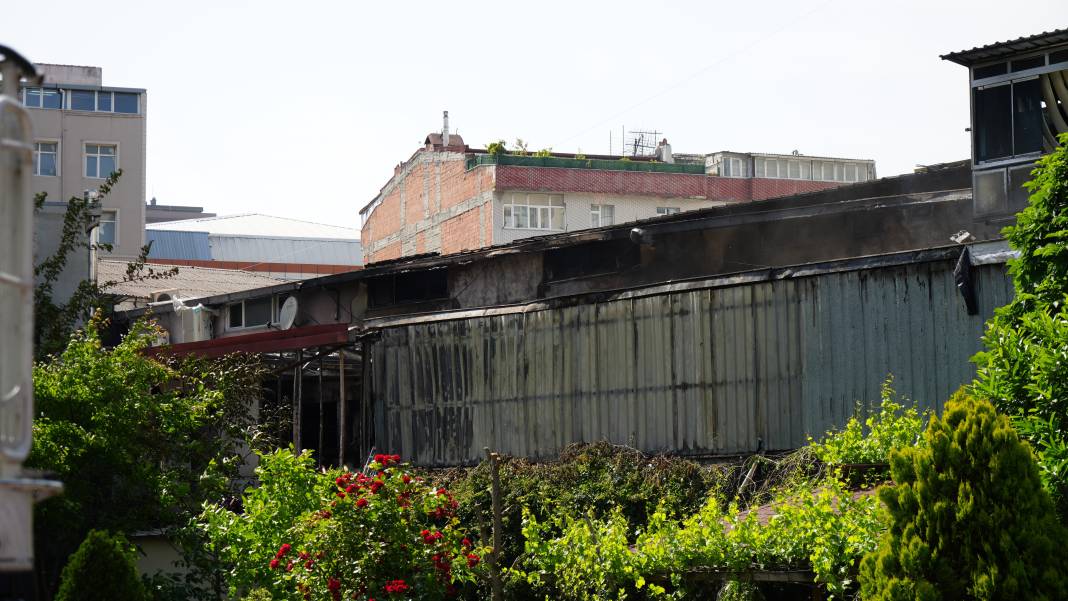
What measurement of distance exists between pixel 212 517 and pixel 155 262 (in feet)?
125

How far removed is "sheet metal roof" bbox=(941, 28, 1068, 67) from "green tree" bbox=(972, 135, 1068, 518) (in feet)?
21.5

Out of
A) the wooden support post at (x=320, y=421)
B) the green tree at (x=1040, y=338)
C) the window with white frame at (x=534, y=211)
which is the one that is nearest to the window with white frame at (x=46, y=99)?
the window with white frame at (x=534, y=211)

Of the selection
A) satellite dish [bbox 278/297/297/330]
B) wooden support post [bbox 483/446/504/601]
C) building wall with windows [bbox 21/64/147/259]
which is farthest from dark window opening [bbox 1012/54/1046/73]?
building wall with windows [bbox 21/64/147/259]

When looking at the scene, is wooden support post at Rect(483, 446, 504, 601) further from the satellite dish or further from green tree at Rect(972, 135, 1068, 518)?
the satellite dish

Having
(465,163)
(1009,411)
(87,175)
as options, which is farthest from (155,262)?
(1009,411)

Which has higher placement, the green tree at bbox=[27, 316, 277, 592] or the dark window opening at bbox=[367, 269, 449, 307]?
the dark window opening at bbox=[367, 269, 449, 307]

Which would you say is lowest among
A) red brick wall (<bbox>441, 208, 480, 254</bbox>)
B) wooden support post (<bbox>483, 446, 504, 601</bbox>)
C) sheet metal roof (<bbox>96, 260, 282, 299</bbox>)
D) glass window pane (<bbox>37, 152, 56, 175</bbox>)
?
wooden support post (<bbox>483, 446, 504, 601</bbox>)

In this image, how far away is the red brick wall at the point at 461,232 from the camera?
48.0m

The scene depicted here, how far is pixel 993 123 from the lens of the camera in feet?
57.8

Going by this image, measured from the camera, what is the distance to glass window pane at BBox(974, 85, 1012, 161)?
17.4 m

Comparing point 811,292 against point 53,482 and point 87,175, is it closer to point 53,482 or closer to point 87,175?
point 53,482

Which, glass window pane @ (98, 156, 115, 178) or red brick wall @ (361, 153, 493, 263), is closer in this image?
red brick wall @ (361, 153, 493, 263)

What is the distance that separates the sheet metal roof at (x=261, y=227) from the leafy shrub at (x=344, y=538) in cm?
5249

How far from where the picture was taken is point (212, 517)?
14.6 meters
